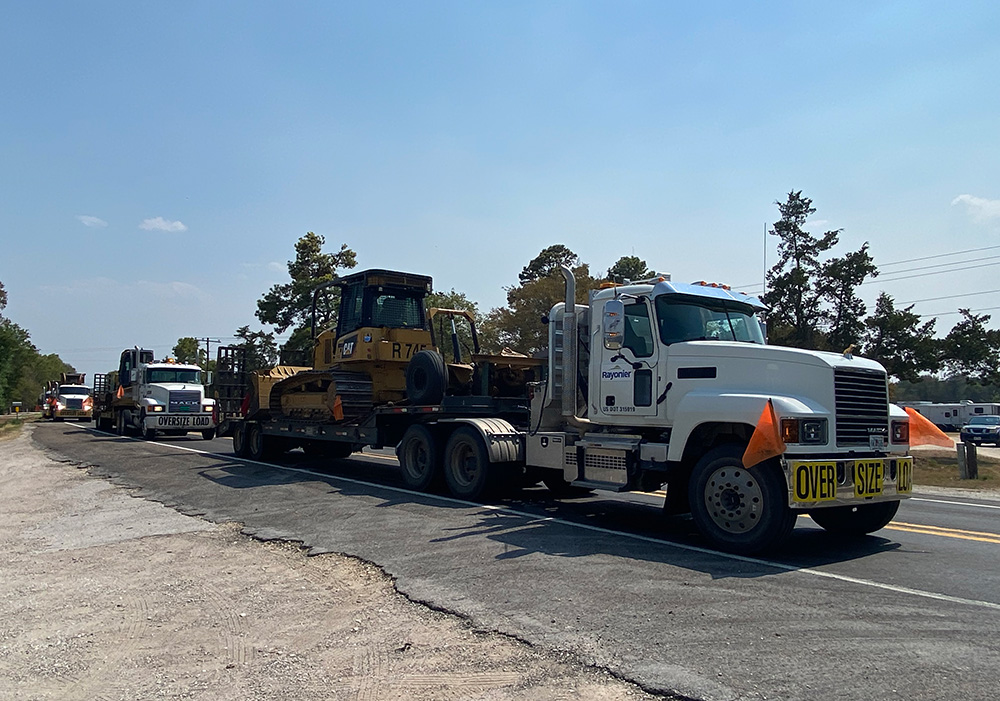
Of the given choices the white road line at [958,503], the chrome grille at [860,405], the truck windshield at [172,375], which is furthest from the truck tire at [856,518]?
the truck windshield at [172,375]

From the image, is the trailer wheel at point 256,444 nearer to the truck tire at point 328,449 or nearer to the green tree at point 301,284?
the truck tire at point 328,449

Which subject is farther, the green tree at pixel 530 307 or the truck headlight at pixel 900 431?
the green tree at pixel 530 307

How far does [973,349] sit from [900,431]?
29880 mm

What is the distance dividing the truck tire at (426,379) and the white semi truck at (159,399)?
16.4 meters

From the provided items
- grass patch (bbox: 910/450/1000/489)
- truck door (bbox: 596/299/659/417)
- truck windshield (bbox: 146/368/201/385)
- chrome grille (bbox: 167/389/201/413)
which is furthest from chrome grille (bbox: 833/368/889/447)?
truck windshield (bbox: 146/368/201/385)

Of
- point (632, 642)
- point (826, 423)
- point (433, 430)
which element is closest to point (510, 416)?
point (433, 430)

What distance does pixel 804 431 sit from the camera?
7.53 meters

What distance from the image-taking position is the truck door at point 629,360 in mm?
9219

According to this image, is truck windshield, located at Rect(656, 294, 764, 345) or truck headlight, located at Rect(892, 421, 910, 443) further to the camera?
truck windshield, located at Rect(656, 294, 764, 345)

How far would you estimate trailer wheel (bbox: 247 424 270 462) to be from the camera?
17766 millimetres

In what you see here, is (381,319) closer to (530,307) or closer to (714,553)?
(714,553)

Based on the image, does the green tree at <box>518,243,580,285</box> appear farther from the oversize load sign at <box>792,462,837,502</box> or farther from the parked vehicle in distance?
the oversize load sign at <box>792,462,837,502</box>

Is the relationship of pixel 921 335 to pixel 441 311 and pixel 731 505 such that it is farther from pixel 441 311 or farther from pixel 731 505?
pixel 731 505

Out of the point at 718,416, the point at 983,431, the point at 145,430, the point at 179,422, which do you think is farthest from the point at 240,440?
the point at 983,431
